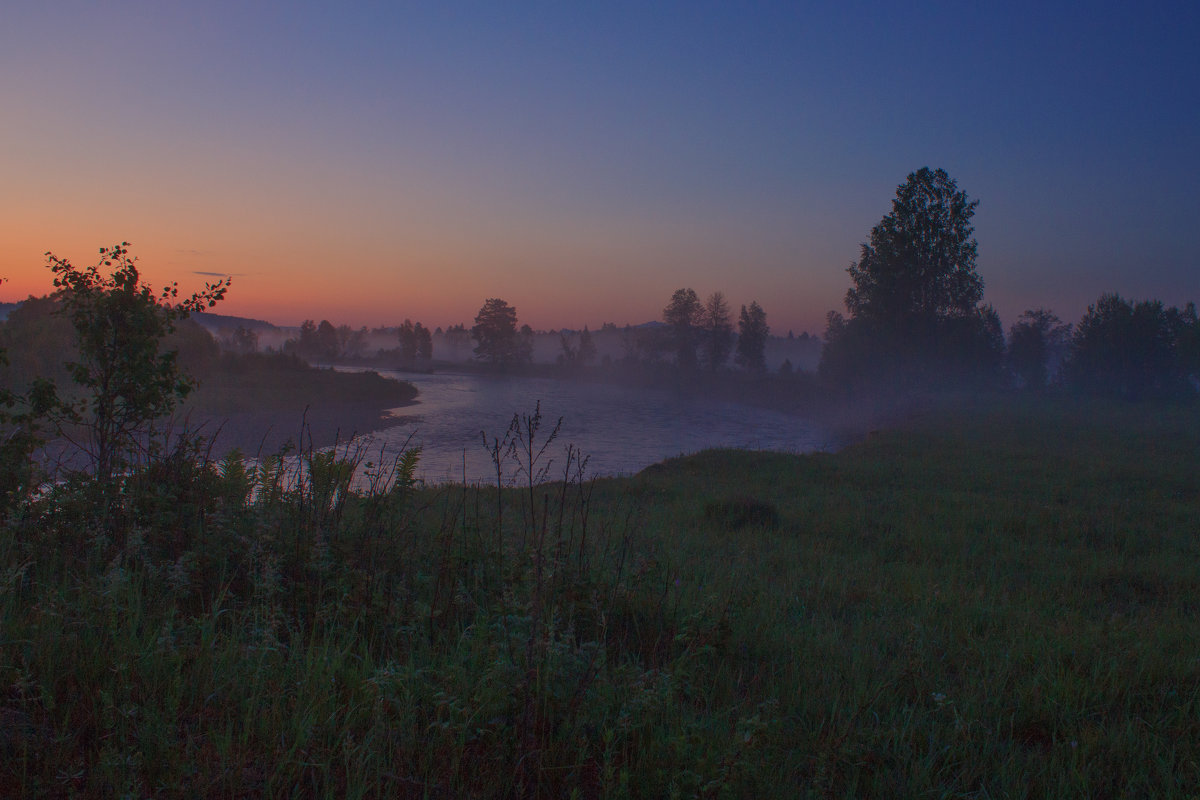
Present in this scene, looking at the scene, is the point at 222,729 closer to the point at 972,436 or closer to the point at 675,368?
the point at 972,436

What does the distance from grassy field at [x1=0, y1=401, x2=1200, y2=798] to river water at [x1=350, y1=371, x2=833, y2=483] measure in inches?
277

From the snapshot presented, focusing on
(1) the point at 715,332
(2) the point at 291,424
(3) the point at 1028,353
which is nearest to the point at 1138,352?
(3) the point at 1028,353

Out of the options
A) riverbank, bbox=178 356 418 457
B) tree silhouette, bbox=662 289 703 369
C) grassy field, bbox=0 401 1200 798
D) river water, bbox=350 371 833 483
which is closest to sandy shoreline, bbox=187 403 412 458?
riverbank, bbox=178 356 418 457

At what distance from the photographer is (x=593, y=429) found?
110 feet

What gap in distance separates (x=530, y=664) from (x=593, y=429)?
30.9 m

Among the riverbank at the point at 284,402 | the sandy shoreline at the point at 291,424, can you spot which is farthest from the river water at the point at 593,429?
the riverbank at the point at 284,402

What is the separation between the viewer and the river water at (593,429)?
21859mm

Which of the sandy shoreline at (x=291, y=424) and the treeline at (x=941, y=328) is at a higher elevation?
the treeline at (x=941, y=328)

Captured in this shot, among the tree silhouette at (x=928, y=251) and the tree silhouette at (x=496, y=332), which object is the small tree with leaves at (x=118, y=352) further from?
the tree silhouette at (x=496, y=332)

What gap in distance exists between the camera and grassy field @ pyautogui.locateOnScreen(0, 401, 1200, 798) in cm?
231

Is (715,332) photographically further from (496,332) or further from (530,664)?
(530,664)

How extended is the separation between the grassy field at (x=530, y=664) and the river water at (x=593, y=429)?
702 cm

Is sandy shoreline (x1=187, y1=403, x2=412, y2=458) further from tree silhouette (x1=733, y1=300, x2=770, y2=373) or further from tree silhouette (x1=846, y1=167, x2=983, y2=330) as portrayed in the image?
tree silhouette (x1=733, y1=300, x2=770, y2=373)

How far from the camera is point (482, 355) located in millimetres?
86000
